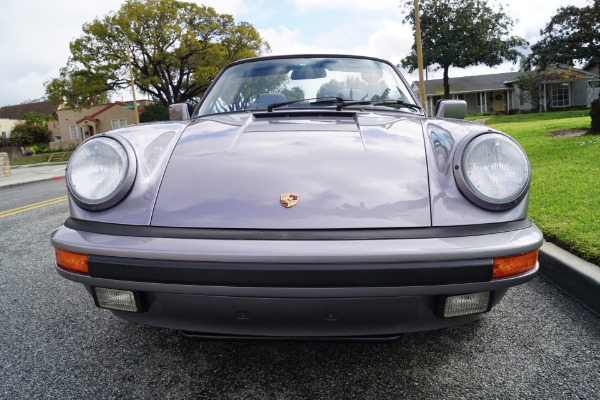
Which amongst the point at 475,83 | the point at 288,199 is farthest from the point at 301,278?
the point at 475,83

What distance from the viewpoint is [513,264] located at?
4.81 ft

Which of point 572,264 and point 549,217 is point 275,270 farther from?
point 549,217

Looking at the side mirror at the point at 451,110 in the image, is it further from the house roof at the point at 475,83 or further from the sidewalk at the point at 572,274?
the house roof at the point at 475,83

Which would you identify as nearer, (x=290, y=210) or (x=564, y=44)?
(x=290, y=210)

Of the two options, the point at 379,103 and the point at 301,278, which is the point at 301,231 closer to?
the point at 301,278

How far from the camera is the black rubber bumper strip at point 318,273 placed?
135cm

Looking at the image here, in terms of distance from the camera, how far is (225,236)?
1.44m

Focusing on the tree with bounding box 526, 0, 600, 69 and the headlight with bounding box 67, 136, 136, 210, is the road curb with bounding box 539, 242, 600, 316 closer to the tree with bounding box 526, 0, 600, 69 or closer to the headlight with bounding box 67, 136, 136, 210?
the headlight with bounding box 67, 136, 136, 210

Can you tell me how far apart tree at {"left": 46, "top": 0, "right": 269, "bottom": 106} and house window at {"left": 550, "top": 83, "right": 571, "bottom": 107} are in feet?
91.8

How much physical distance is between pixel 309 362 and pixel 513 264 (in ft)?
3.01

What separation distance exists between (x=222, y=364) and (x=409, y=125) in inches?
53.9

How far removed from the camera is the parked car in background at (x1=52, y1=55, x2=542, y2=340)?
4.48ft

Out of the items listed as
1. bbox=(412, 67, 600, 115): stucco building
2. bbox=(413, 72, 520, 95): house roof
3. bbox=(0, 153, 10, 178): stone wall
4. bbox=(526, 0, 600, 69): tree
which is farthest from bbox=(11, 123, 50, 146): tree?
bbox=(526, 0, 600, 69): tree

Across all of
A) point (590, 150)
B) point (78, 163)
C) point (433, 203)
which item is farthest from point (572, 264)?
point (590, 150)
